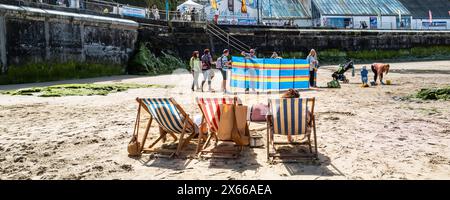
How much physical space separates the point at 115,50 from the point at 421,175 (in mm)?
19174

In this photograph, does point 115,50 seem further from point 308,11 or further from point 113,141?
point 308,11

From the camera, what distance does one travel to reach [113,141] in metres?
6.13

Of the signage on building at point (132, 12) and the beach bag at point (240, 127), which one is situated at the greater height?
the signage on building at point (132, 12)

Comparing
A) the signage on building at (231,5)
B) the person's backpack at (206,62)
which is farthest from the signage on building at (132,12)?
the signage on building at (231,5)

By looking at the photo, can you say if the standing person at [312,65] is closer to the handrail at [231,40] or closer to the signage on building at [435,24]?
the handrail at [231,40]

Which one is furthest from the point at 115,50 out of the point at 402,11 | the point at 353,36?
the point at 402,11

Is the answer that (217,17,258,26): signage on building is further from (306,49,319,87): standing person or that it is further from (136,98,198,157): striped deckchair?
(136,98,198,157): striped deckchair

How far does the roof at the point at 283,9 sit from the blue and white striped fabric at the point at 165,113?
41667mm

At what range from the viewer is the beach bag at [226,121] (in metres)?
5.32

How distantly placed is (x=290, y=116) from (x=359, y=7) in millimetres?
46825

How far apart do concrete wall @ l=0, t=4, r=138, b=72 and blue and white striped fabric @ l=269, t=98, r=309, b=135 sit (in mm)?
13782

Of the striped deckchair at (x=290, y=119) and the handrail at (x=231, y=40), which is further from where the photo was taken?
the handrail at (x=231, y=40)

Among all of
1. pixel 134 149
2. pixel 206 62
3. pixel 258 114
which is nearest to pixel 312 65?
pixel 206 62

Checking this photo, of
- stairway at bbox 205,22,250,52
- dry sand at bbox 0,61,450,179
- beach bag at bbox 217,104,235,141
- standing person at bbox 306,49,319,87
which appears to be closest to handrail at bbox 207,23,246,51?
stairway at bbox 205,22,250,52
